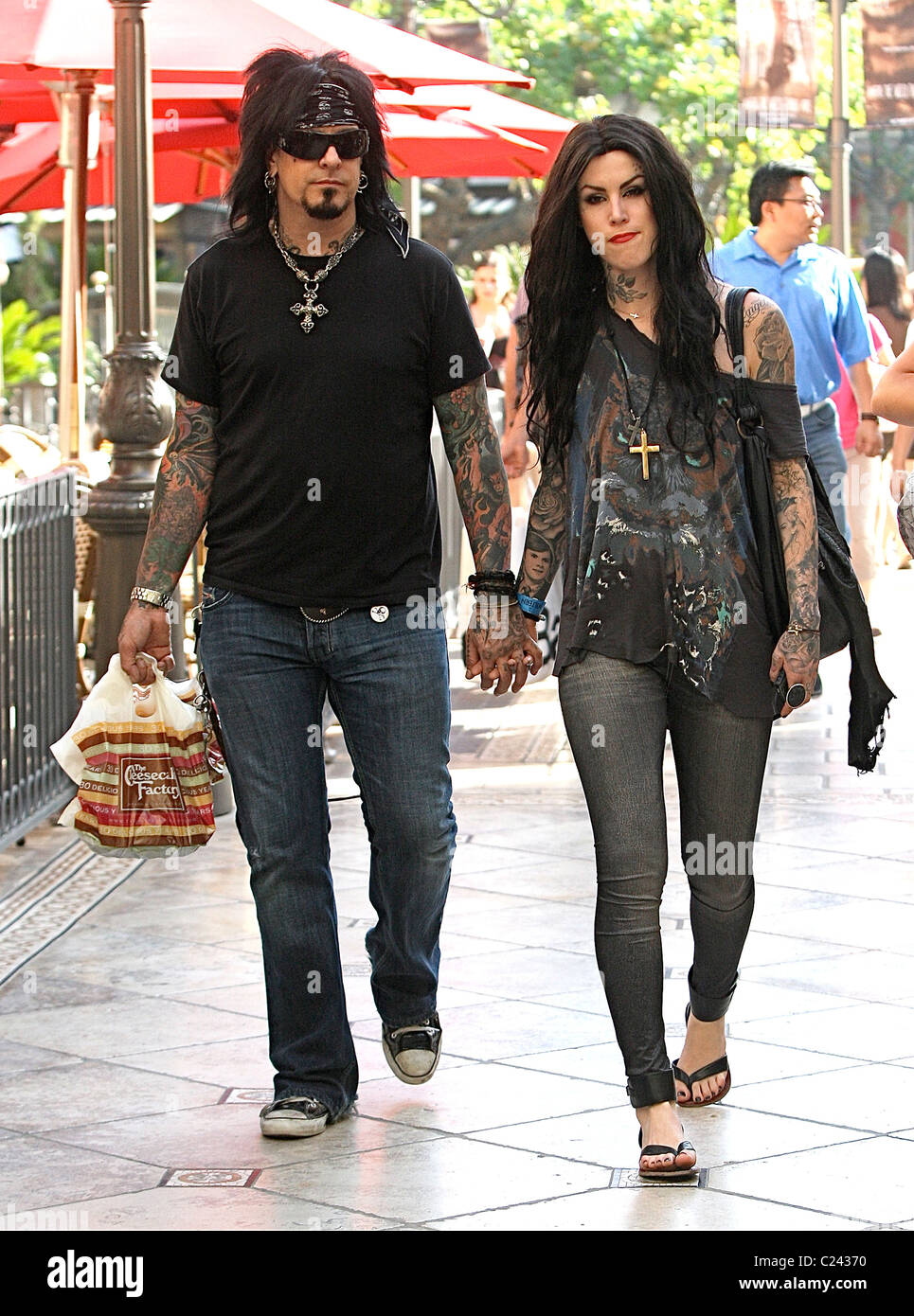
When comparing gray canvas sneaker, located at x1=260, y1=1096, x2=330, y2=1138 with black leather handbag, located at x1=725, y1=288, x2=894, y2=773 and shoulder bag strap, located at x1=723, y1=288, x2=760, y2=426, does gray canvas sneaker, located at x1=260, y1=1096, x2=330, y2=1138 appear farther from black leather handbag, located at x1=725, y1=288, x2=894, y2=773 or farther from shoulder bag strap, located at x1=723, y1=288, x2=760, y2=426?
shoulder bag strap, located at x1=723, y1=288, x2=760, y2=426

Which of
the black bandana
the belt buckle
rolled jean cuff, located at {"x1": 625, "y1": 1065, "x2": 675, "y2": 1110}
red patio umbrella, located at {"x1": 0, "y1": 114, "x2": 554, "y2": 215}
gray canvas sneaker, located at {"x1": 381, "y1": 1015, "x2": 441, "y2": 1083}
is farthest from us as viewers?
red patio umbrella, located at {"x1": 0, "y1": 114, "x2": 554, "y2": 215}

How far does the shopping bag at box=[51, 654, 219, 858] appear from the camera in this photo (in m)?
4.72

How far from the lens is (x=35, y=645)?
24.1ft

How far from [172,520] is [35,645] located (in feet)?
9.86

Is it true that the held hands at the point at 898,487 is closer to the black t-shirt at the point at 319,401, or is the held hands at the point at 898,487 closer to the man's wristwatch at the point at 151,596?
the black t-shirt at the point at 319,401

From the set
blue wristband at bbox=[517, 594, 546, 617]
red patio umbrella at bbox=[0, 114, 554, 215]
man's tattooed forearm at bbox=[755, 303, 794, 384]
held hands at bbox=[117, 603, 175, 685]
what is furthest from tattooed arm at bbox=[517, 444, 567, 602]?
red patio umbrella at bbox=[0, 114, 554, 215]

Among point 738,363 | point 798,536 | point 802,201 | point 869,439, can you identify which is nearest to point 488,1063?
point 798,536

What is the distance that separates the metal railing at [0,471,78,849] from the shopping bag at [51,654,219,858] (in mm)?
2097

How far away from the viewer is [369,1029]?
5234 millimetres

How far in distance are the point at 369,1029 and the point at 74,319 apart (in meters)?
6.44

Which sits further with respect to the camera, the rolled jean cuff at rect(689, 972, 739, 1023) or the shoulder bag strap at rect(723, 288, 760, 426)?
the rolled jean cuff at rect(689, 972, 739, 1023)

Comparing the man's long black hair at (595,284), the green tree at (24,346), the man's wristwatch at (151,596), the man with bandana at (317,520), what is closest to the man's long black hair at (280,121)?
the man with bandana at (317,520)
